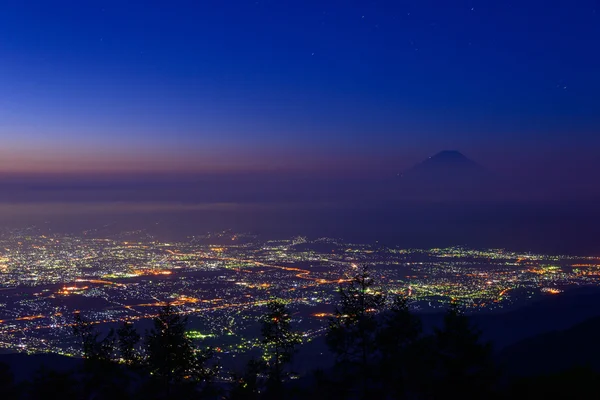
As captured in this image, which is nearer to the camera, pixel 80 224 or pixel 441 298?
pixel 441 298

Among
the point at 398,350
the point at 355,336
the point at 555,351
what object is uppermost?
the point at 355,336

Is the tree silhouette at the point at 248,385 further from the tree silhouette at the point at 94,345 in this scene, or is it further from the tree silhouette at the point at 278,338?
the tree silhouette at the point at 94,345

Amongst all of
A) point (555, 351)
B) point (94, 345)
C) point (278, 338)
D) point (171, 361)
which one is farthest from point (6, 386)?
point (555, 351)

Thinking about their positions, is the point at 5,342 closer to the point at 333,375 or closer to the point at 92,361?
the point at 92,361

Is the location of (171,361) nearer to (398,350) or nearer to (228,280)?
(398,350)

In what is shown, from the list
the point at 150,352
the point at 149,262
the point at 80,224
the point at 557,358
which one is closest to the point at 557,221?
the point at 149,262

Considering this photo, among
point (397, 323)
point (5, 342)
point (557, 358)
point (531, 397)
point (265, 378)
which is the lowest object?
point (5, 342)
